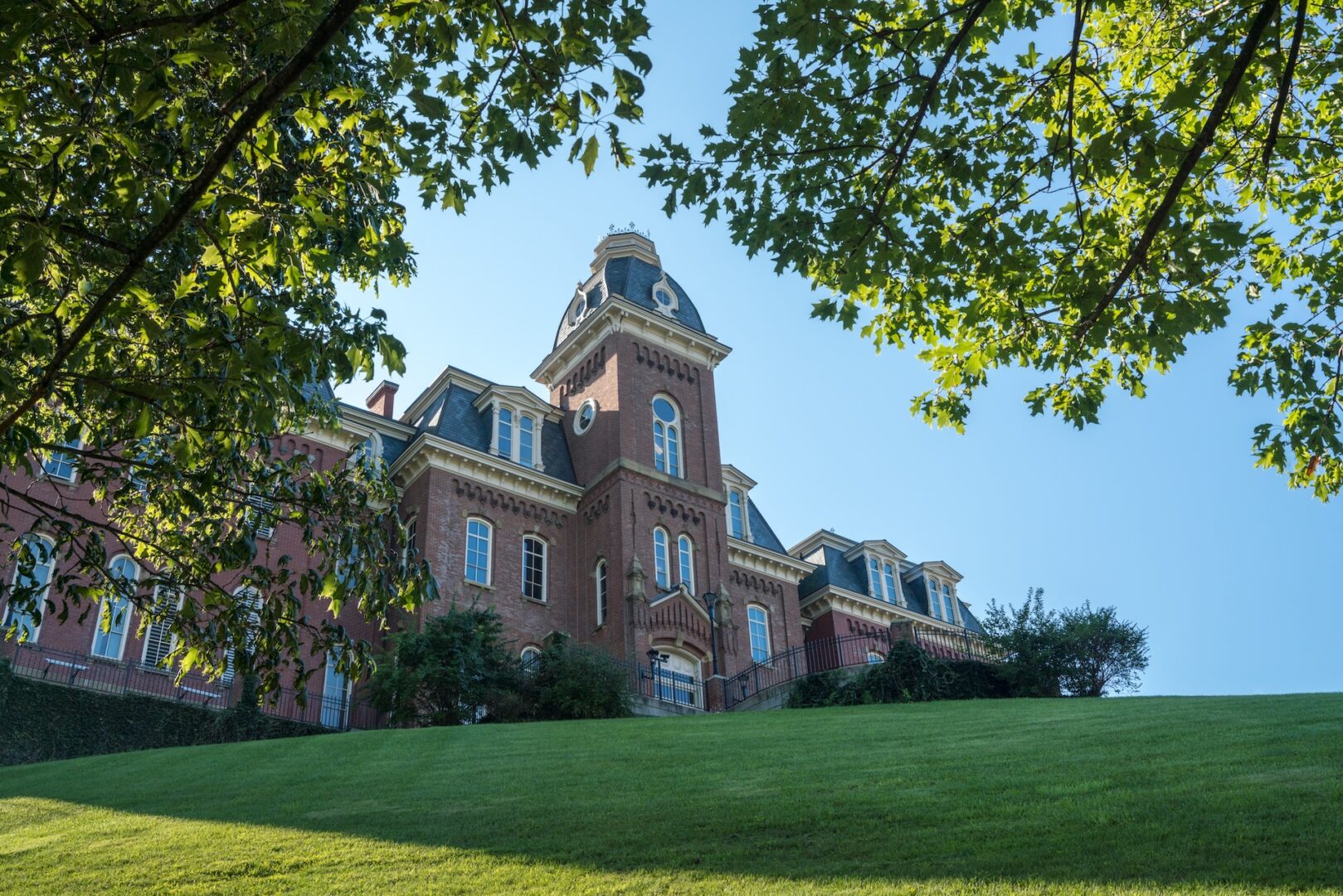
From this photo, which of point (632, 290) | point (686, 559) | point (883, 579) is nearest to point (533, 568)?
point (686, 559)

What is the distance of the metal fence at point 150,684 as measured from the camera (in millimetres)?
23891

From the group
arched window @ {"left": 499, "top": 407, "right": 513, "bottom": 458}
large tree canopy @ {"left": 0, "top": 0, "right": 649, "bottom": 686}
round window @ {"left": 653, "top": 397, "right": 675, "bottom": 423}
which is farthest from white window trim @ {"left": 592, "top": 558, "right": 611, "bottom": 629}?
large tree canopy @ {"left": 0, "top": 0, "right": 649, "bottom": 686}

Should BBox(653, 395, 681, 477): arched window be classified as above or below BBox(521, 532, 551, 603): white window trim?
above

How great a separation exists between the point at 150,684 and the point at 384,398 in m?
15.2

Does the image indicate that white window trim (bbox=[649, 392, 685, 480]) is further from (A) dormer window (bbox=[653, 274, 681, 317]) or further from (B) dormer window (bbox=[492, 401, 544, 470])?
(B) dormer window (bbox=[492, 401, 544, 470])

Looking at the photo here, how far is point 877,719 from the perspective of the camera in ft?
Result: 58.6

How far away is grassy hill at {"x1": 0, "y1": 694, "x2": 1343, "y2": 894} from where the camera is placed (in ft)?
25.5

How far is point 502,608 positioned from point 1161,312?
23.9 meters

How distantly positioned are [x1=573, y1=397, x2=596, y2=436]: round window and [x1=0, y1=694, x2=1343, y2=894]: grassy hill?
20010mm

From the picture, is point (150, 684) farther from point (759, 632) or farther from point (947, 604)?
point (947, 604)

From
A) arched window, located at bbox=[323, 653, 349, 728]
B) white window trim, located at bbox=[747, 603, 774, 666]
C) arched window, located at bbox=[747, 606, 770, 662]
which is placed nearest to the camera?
arched window, located at bbox=[323, 653, 349, 728]

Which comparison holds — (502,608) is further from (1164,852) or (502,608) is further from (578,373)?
(1164,852)

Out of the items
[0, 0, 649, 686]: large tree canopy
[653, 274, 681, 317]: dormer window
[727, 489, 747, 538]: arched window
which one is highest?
[653, 274, 681, 317]: dormer window

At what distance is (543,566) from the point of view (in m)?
32.6
